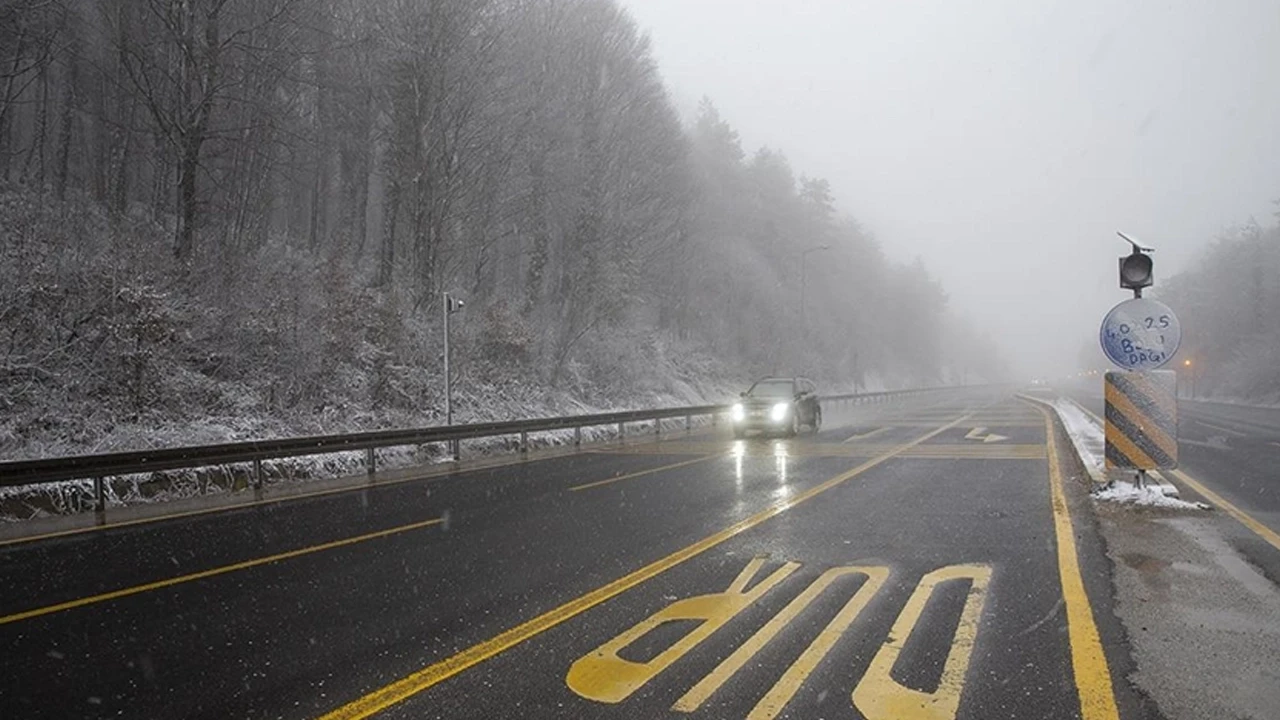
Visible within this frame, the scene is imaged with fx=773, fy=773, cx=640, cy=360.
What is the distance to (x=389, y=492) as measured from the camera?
479 inches

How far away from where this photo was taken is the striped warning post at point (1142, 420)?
9406 mm

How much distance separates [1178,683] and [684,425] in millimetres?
24583

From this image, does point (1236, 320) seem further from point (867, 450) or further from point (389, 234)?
point (389, 234)

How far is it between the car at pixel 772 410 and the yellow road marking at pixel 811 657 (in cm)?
1588

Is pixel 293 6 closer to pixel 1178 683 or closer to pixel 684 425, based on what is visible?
pixel 684 425

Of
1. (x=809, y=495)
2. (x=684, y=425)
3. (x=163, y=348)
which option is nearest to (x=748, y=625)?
(x=809, y=495)

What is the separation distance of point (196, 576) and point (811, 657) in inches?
217

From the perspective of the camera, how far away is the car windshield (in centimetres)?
2311

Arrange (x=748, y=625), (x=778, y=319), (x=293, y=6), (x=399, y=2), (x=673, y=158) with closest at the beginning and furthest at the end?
(x=748, y=625) → (x=293, y=6) → (x=399, y=2) → (x=673, y=158) → (x=778, y=319)

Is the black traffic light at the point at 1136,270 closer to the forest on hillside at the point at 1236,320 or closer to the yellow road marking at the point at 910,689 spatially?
the yellow road marking at the point at 910,689

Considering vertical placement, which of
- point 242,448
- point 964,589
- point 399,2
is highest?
point 399,2

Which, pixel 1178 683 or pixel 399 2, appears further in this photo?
pixel 399 2

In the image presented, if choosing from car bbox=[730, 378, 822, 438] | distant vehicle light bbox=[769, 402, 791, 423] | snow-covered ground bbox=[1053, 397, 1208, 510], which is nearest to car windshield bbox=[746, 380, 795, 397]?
car bbox=[730, 378, 822, 438]

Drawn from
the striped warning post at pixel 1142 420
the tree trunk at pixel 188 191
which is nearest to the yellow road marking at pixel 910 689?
the striped warning post at pixel 1142 420
